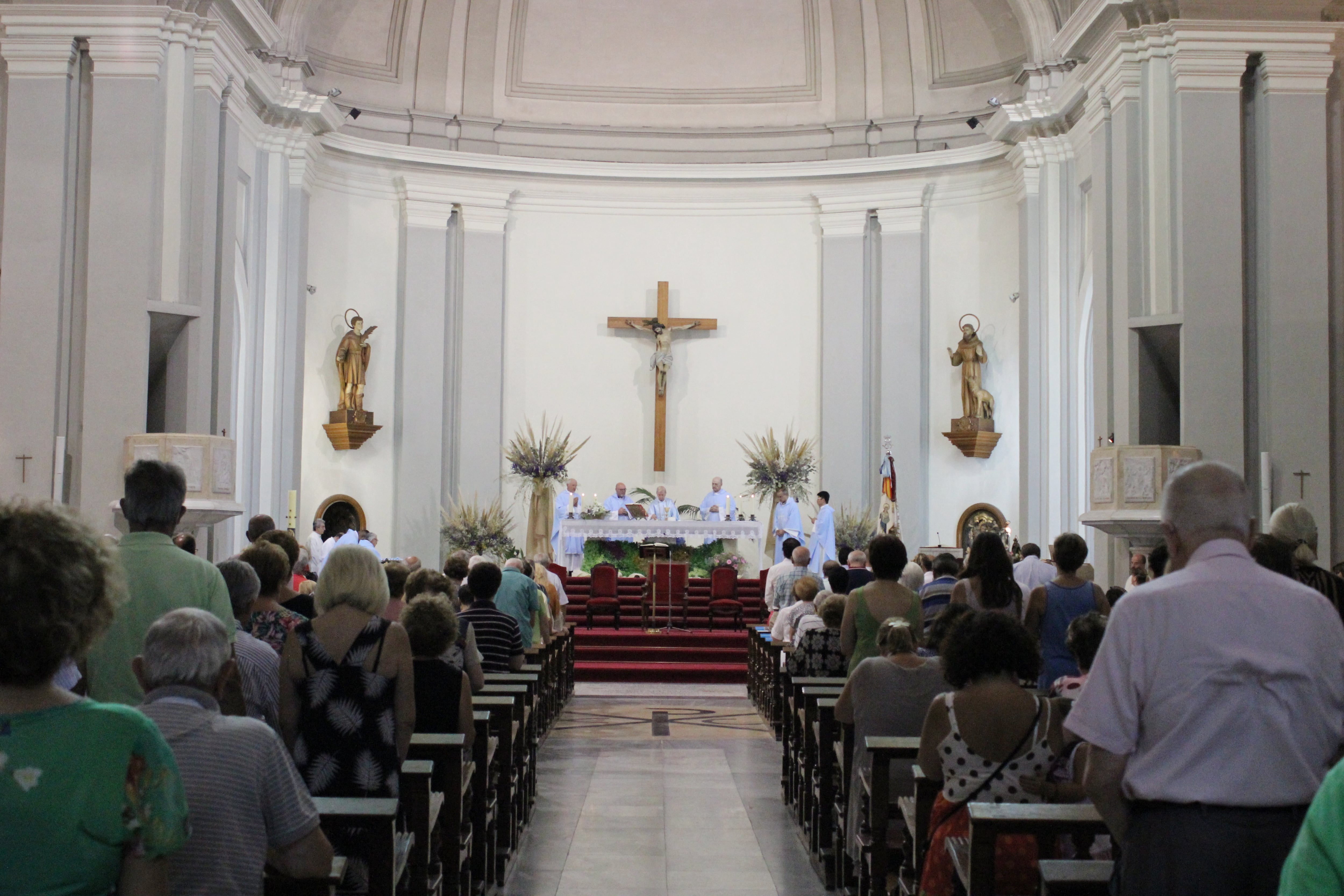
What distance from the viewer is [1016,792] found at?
13.4 ft

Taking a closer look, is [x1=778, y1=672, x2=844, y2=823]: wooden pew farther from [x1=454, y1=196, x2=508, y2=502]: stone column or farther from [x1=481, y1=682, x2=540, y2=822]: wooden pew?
[x1=454, y1=196, x2=508, y2=502]: stone column

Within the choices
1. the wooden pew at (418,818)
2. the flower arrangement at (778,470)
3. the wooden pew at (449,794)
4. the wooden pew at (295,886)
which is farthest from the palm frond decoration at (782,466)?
the wooden pew at (295,886)

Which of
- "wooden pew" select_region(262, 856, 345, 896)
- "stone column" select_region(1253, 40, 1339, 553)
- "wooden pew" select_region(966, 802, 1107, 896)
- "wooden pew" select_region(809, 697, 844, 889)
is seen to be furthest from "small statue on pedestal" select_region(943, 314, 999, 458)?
"wooden pew" select_region(262, 856, 345, 896)

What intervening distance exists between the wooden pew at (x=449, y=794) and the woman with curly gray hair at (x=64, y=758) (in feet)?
8.78

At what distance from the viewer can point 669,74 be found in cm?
1888

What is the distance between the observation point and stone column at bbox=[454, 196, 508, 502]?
1788cm

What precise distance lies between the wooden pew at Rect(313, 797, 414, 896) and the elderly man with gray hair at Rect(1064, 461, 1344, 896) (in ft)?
5.94

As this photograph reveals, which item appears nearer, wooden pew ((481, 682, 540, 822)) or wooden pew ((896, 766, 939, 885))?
wooden pew ((896, 766, 939, 885))

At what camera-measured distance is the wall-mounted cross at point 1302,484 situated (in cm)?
1059

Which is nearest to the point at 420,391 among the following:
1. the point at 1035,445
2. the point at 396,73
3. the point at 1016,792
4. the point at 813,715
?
the point at 396,73

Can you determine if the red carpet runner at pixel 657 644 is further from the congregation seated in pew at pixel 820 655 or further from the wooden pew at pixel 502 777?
the wooden pew at pixel 502 777

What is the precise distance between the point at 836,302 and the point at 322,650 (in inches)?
585

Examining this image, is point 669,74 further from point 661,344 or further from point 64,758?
point 64,758

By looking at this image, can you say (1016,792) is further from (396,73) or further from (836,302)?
(396,73)
